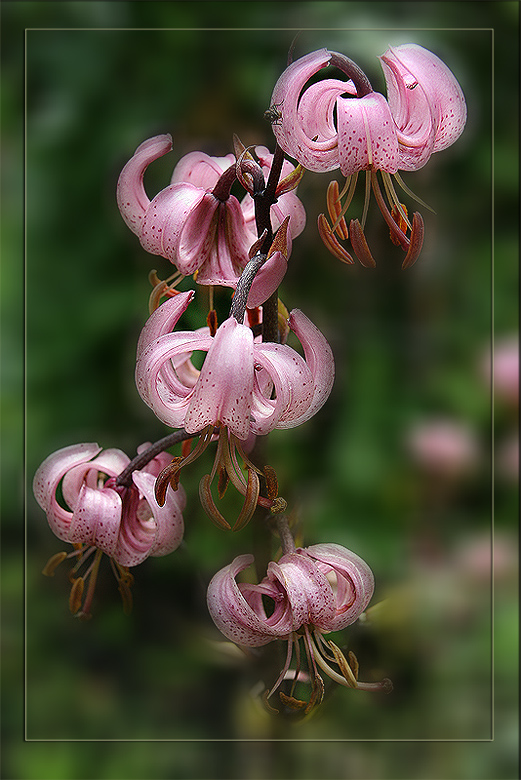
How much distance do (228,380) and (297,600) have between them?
0.16 m

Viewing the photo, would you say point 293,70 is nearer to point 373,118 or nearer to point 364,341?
point 373,118

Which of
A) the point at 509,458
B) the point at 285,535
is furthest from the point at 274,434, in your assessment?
the point at 509,458

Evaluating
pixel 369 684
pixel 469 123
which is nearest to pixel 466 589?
pixel 369 684

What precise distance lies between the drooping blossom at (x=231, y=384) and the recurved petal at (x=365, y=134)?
93 millimetres

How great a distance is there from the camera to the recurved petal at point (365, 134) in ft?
1.47

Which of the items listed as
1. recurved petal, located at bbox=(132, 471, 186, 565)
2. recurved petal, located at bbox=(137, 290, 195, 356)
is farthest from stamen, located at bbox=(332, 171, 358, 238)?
recurved petal, located at bbox=(132, 471, 186, 565)

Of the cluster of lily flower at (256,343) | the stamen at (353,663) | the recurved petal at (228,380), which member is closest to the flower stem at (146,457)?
the cluster of lily flower at (256,343)

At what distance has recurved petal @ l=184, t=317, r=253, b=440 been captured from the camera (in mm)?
426

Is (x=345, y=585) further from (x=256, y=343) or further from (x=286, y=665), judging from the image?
(x=256, y=343)

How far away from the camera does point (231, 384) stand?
0.43 meters

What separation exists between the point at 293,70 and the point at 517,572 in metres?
0.50

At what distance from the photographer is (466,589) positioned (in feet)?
2.47

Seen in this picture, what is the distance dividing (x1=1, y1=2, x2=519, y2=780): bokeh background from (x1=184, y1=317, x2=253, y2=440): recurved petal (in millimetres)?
236

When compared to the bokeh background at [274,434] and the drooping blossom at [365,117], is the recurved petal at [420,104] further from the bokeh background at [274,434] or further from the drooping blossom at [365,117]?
the bokeh background at [274,434]
